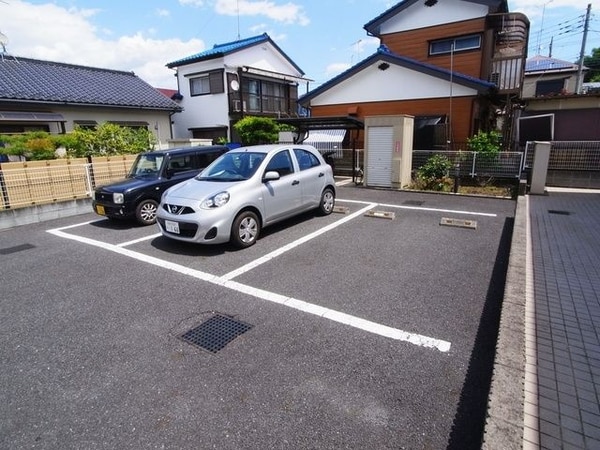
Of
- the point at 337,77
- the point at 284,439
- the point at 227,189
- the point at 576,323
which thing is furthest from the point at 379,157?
the point at 284,439

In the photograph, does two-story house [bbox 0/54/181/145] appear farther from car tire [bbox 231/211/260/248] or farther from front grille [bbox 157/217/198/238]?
car tire [bbox 231/211/260/248]

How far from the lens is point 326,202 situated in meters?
7.37

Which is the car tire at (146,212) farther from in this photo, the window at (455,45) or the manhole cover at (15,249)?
the window at (455,45)

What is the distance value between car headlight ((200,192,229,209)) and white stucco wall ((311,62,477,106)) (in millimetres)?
10693

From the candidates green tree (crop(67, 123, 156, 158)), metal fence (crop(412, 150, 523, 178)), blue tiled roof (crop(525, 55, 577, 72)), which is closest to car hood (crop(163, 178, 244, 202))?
green tree (crop(67, 123, 156, 158))

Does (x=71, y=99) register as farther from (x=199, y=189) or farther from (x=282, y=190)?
(x=282, y=190)

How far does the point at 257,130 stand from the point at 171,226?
36.1 feet

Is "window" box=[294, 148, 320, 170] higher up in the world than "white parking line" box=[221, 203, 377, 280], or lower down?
higher up

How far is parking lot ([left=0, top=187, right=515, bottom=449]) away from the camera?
2.12 meters

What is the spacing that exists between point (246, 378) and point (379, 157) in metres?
9.36

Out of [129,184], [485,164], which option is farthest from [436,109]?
[129,184]

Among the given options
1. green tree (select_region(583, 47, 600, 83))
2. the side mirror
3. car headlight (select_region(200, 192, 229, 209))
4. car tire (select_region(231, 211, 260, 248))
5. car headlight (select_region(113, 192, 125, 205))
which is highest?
green tree (select_region(583, 47, 600, 83))

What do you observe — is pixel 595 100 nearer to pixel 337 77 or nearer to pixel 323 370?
pixel 337 77

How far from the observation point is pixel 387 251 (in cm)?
520
